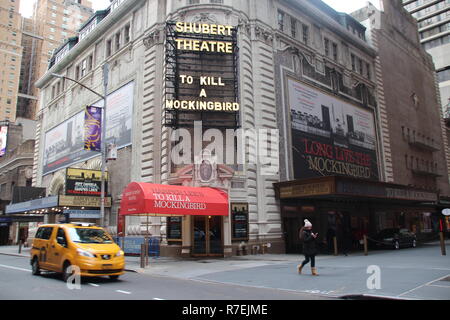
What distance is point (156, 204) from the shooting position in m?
18.9

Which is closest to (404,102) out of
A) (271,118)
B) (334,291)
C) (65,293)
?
(271,118)

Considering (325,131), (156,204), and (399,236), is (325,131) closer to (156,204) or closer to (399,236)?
(399,236)

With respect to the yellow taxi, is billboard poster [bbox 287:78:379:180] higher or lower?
higher

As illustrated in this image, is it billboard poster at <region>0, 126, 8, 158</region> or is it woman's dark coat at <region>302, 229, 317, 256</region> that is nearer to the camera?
woman's dark coat at <region>302, 229, 317, 256</region>

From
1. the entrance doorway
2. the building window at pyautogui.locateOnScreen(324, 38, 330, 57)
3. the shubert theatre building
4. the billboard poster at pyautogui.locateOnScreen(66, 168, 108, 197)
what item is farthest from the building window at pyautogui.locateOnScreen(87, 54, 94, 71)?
the building window at pyautogui.locateOnScreen(324, 38, 330, 57)

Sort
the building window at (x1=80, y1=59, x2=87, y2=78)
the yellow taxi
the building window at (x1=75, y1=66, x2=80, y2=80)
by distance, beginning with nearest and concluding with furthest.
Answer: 1. the yellow taxi
2. the building window at (x1=80, y1=59, x2=87, y2=78)
3. the building window at (x1=75, y1=66, x2=80, y2=80)

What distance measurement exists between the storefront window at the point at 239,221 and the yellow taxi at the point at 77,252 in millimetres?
9980

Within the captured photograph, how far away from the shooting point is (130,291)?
11.0 m

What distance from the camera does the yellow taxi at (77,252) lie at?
12406 millimetres

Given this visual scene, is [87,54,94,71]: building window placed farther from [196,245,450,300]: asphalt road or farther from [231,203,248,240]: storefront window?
[196,245,450,300]: asphalt road

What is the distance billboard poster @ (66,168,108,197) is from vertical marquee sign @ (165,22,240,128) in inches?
331

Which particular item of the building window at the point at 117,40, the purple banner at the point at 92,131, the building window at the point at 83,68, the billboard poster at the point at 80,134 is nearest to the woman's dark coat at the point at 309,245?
the purple banner at the point at 92,131

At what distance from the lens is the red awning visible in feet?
61.7

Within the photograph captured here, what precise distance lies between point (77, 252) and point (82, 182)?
1666 cm
